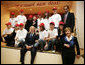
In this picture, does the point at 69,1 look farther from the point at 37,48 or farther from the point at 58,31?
the point at 37,48

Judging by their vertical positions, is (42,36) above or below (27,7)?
below

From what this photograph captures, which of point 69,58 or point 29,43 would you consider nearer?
point 69,58

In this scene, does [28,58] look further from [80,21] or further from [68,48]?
[80,21]

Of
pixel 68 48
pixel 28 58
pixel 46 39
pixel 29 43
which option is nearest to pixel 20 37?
pixel 29 43

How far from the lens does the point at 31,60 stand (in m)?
4.21

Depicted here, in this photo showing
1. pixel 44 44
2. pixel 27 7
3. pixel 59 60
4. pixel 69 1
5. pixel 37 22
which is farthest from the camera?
pixel 27 7

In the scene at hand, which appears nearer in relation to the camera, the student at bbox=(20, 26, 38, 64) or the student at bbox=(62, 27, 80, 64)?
the student at bbox=(62, 27, 80, 64)

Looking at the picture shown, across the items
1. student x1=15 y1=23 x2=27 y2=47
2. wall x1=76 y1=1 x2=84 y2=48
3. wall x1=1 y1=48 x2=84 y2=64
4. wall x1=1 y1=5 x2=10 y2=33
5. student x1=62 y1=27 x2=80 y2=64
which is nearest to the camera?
student x1=62 y1=27 x2=80 y2=64

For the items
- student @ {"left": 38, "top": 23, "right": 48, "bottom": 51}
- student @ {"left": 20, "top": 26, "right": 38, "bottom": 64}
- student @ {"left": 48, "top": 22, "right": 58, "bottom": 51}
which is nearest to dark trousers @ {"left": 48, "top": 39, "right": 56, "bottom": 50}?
student @ {"left": 48, "top": 22, "right": 58, "bottom": 51}

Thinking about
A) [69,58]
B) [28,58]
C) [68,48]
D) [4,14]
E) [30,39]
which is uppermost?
[4,14]

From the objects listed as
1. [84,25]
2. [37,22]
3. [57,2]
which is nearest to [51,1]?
[57,2]

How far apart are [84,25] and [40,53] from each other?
1.61m

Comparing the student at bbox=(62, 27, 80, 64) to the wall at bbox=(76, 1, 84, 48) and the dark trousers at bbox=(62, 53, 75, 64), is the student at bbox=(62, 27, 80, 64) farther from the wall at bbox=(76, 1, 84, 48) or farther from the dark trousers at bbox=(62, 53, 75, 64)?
the wall at bbox=(76, 1, 84, 48)

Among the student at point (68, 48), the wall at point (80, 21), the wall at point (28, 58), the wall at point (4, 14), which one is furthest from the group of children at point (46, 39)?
the wall at point (4, 14)
